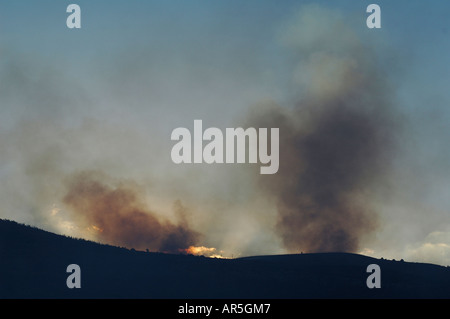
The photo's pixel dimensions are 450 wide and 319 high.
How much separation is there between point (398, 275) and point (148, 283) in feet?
151

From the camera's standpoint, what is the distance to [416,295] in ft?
251

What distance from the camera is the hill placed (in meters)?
65.6

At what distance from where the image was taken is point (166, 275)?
76375 millimetres

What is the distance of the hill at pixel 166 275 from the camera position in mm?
65625
